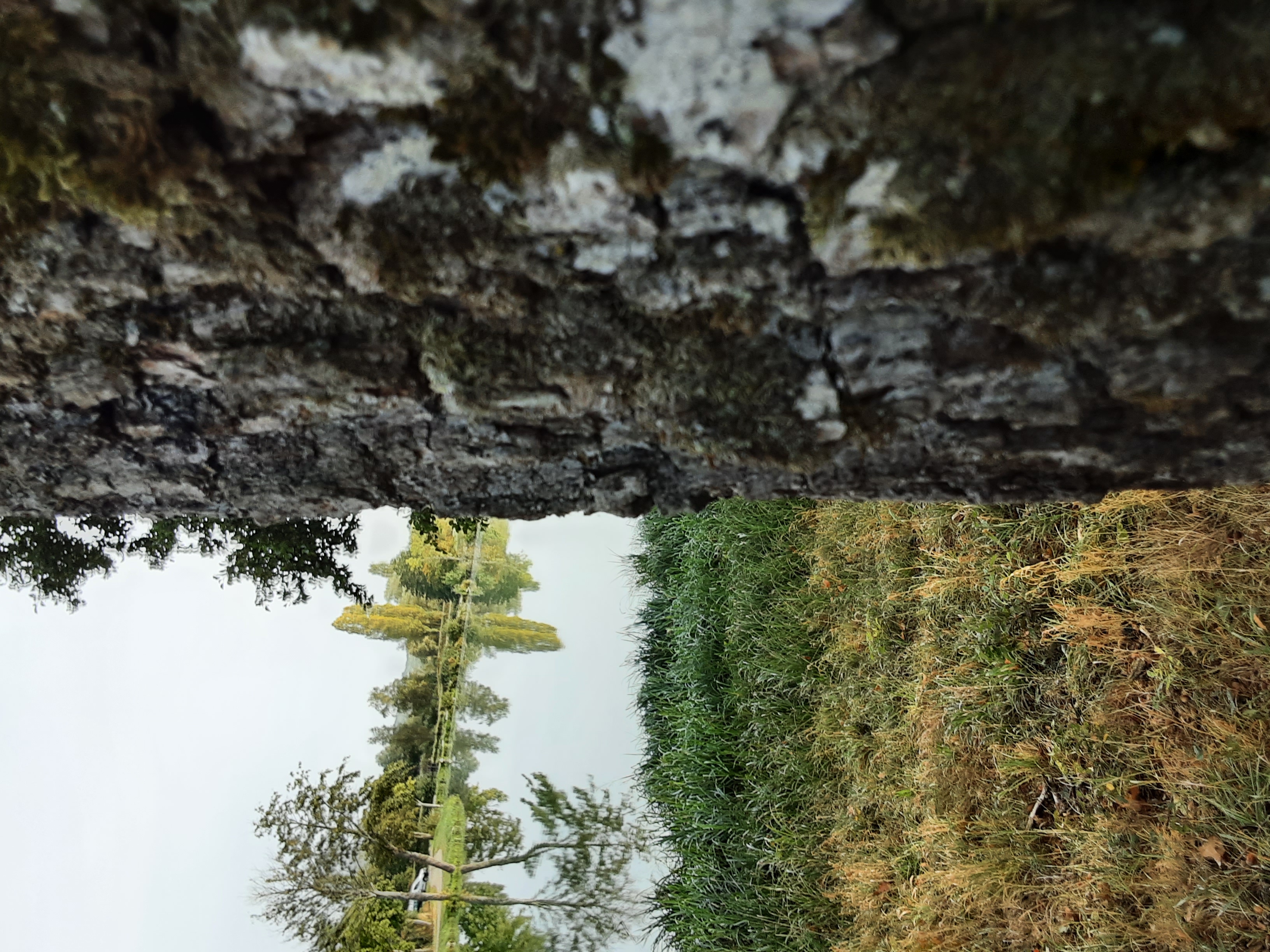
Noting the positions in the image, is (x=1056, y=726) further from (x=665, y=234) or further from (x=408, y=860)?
(x=408, y=860)

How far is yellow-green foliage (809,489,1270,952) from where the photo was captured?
8.21 ft

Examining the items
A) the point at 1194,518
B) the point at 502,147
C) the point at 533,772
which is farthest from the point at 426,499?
the point at 533,772

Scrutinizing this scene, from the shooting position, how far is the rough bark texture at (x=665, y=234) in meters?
0.91

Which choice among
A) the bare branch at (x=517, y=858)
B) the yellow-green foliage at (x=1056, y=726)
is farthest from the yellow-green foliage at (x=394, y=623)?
the yellow-green foliage at (x=1056, y=726)

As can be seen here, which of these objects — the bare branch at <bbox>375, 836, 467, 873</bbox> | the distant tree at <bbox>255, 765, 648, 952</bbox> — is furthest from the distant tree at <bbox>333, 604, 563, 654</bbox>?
the bare branch at <bbox>375, 836, 467, 873</bbox>

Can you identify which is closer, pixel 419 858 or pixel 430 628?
pixel 419 858

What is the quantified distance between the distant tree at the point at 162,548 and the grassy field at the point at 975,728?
9.52 feet

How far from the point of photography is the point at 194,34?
3.14ft

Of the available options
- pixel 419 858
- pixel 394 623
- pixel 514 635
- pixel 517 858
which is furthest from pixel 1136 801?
pixel 394 623

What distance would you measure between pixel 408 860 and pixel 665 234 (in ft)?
27.1

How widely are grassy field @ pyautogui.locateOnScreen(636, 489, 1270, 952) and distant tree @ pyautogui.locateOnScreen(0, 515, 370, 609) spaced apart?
114 inches

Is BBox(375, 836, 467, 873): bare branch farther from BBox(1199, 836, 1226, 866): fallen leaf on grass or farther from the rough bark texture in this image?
the rough bark texture

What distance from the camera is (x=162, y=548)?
4414 mm

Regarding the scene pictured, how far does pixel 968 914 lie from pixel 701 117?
3.87 m
